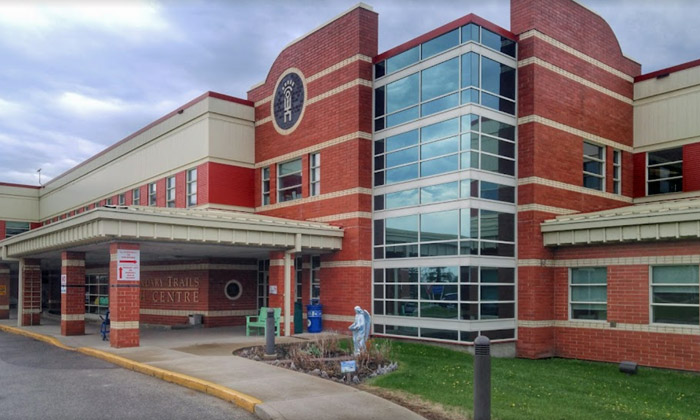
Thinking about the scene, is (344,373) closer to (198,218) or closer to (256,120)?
(198,218)

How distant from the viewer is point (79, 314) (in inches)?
808

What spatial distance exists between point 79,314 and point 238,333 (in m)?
5.38

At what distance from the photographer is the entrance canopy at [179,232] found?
16094 millimetres

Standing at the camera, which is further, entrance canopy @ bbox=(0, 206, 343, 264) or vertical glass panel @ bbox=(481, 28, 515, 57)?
vertical glass panel @ bbox=(481, 28, 515, 57)

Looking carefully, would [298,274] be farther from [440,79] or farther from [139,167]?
[139,167]

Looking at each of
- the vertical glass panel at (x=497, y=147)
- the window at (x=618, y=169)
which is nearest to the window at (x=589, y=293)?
the vertical glass panel at (x=497, y=147)

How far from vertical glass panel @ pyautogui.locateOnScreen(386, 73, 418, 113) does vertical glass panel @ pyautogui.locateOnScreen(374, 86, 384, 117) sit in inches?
10.2

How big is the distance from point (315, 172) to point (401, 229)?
4648 millimetres

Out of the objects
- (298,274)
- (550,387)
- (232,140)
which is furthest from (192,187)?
(550,387)

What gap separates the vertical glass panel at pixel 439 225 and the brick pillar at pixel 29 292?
652 inches

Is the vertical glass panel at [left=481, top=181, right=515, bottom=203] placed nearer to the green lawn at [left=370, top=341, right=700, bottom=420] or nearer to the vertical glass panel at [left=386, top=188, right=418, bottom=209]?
the vertical glass panel at [left=386, top=188, right=418, bottom=209]

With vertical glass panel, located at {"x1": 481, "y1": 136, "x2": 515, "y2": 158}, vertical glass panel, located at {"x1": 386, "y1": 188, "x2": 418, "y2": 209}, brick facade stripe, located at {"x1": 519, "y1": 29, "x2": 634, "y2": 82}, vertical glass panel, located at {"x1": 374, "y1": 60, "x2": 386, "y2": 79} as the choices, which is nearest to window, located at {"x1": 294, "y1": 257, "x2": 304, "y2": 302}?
vertical glass panel, located at {"x1": 386, "y1": 188, "x2": 418, "y2": 209}

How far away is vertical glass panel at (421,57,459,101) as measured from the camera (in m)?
18.6

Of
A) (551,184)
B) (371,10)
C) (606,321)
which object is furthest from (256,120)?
(606,321)
